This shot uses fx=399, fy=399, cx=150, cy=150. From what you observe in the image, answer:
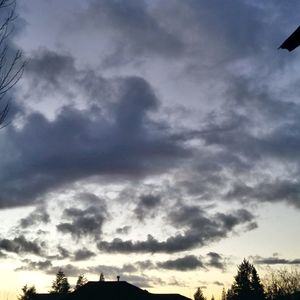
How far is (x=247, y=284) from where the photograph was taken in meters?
105

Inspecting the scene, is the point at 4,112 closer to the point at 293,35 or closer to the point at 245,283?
the point at 293,35

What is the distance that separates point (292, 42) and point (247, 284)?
353ft

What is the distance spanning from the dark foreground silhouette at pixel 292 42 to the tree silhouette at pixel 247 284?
322ft

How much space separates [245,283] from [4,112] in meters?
108

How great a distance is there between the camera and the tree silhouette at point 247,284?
97.8 meters

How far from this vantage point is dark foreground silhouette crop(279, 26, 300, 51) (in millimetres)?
6637

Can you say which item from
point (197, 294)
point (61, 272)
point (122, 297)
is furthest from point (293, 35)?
point (197, 294)

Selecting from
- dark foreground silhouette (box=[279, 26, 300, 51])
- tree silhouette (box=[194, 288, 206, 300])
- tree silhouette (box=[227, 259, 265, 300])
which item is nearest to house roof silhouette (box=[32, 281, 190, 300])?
dark foreground silhouette (box=[279, 26, 300, 51])

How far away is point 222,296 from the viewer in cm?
19388

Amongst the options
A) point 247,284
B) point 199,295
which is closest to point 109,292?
point 247,284

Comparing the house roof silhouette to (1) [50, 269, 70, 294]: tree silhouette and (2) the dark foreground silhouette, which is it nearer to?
(2) the dark foreground silhouette

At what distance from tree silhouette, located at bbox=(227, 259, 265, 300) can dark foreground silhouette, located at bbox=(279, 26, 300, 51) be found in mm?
98223

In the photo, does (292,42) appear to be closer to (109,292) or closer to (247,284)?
(109,292)

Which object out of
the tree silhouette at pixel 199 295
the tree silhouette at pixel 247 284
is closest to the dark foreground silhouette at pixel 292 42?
the tree silhouette at pixel 247 284
